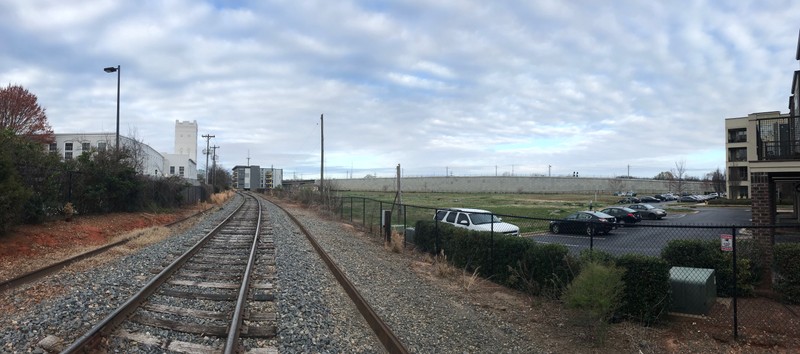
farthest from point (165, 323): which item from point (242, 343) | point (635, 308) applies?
point (635, 308)

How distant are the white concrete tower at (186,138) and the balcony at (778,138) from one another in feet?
397

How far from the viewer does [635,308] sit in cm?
741

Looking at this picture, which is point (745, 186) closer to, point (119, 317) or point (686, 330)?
point (686, 330)

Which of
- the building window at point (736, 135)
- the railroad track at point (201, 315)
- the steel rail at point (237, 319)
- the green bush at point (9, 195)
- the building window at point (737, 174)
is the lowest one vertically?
the railroad track at point (201, 315)

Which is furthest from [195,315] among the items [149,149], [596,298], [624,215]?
[149,149]

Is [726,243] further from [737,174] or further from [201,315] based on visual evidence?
[737,174]

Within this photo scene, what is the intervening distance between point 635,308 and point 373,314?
12.9ft

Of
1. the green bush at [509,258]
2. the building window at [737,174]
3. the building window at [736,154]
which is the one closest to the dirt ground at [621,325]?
the green bush at [509,258]

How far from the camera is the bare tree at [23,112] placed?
47.1 meters

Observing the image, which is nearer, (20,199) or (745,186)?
(20,199)

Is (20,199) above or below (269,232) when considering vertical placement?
above

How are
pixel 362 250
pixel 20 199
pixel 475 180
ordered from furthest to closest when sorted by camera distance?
1. pixel 475 180
2. pixel 362 250
3. pixel 20 199

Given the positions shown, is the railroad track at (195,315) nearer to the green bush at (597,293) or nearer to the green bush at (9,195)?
the green bush at (597,293)

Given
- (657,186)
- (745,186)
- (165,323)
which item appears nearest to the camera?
(165,323)
